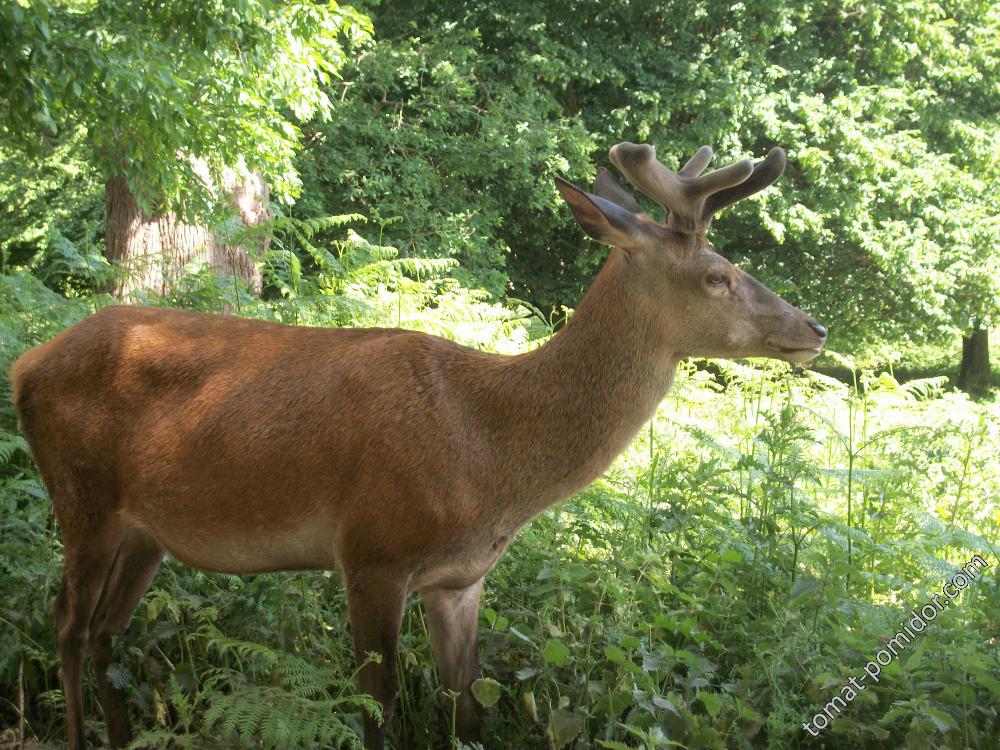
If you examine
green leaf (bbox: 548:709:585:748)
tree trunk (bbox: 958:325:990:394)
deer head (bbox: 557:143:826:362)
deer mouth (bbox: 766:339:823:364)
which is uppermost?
deer head (bbox: 557:143:826:362)

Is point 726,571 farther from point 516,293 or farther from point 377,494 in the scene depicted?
point 516,293

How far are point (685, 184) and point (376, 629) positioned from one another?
204 centimetres

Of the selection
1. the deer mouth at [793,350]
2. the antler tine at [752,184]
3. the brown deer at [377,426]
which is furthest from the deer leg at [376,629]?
the antler tine at [752,184]

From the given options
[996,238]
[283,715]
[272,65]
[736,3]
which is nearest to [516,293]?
[736,3]

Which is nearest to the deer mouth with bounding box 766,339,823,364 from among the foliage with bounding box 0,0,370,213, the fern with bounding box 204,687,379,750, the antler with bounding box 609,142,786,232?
the antler with bounding box 609,142,786,232

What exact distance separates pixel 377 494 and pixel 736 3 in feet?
55.2

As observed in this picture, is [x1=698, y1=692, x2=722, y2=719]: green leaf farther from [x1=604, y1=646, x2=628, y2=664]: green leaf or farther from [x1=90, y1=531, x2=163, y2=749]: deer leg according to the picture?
[x1=90, y1=531, x2=163, y2=749]: deer leg

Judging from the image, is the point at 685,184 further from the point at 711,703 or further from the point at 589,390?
the point at 711,703

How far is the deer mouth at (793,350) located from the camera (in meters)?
3.97

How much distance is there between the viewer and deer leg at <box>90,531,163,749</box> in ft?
14.1

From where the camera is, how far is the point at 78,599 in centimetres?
418

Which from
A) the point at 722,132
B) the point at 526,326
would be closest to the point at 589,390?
the point at 526,326

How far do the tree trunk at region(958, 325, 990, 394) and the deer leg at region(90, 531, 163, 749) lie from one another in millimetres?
22069

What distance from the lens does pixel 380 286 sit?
322 inches
